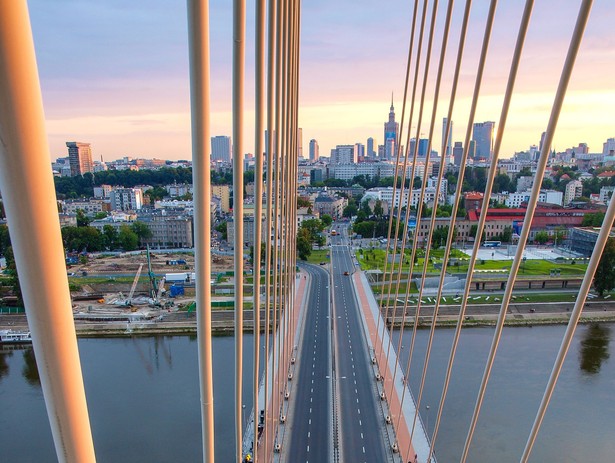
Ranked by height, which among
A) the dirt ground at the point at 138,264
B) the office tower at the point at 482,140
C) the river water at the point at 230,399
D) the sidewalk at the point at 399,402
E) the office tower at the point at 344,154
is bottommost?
the dirt ground at the point at 138,264

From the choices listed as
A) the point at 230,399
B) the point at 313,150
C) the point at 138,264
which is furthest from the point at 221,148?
the point at 230,399

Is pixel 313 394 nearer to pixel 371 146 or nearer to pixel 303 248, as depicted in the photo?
pixel 303 248

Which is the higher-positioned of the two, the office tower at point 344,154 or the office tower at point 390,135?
the office tower at point 390,135

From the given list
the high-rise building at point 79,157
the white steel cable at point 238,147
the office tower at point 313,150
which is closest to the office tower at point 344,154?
the office tower at point 313,150

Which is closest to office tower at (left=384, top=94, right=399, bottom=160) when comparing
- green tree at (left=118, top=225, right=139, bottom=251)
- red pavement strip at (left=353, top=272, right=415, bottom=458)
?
green tree at (left=118, top=225, right=139, bottom=251)

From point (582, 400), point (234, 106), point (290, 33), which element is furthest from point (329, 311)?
point (234, 106)

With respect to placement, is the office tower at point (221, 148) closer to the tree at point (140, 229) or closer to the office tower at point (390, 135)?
the office tower at point (390, 135)

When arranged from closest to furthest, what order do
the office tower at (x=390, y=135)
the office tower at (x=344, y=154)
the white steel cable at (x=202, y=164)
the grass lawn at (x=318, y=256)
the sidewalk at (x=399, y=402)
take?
1. the white steel cable at (x=202, y=164)
2. the sidewalk at (x=399, y=402)
3. the grass lawn at (x=318, y=256)
4. the office tower at (x=344, y=154)
5. the office tower at (x=390, y=135)
